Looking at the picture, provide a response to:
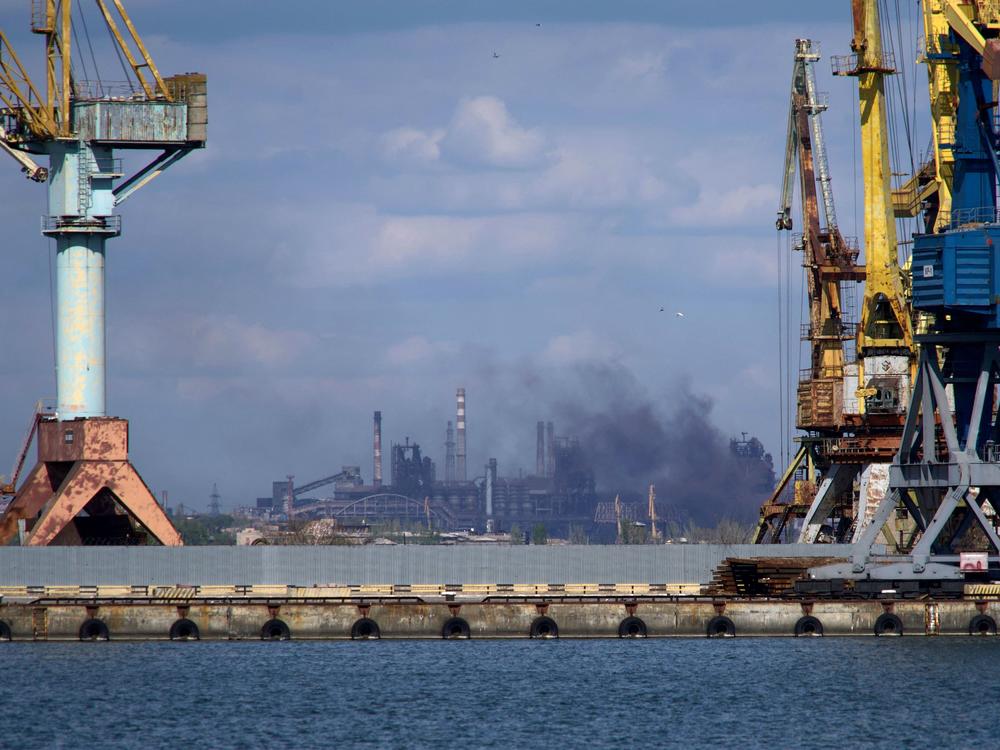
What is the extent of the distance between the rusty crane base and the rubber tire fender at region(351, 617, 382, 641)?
12982 mm

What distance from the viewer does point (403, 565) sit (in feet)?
259

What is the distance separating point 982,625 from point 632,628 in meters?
12.8

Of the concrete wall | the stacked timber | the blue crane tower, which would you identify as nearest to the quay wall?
the blue crane tower

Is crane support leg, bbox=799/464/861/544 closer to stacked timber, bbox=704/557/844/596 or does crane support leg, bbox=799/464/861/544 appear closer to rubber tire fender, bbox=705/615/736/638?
stacked timber, bbox=704/557/844/596

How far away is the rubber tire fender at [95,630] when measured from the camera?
6819 cm

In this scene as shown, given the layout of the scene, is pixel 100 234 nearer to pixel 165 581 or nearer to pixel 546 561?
pixel 165 581

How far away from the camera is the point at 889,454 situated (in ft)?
295

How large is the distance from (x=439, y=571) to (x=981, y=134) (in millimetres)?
28504

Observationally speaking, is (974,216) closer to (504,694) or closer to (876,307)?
(876,307)

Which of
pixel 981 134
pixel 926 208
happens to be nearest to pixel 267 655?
pixel 981 134

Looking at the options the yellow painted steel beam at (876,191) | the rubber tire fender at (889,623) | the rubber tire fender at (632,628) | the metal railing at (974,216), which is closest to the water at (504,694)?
the rubber tire fender at (889,623)

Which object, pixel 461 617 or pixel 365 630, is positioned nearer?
pixel 365 630

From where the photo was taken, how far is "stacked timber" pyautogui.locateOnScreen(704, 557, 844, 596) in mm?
73812

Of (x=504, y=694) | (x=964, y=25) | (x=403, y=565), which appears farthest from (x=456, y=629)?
(x=964, y=25)
